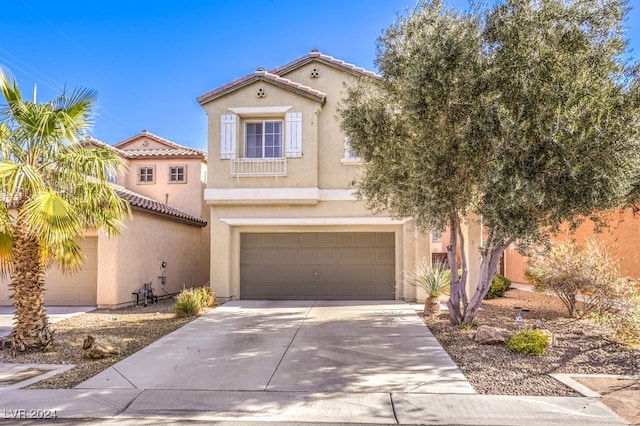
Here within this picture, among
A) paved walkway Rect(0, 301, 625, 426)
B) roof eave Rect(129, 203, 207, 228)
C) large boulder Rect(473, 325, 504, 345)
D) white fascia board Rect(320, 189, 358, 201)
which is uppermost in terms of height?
white fascia board Rect(320, 189, 358, 201)

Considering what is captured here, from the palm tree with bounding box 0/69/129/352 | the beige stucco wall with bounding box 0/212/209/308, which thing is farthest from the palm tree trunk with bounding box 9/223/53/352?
the beige stucco wall with bounding box 0/212/209/308

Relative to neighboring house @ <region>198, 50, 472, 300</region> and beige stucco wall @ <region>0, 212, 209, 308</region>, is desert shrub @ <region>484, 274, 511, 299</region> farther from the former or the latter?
beige stucco wall @ <region>0, 212, 209, 308</region>

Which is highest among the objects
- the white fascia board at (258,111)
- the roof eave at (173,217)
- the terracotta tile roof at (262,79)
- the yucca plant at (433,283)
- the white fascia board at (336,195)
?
the terracotta tile roof at (262,79)

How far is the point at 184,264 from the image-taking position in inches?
717

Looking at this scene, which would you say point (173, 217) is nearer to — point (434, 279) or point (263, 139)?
point (263, 139)

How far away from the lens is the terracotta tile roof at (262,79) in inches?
575

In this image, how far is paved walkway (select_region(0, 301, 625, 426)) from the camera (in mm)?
5652

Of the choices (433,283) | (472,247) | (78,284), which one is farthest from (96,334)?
(472,247)

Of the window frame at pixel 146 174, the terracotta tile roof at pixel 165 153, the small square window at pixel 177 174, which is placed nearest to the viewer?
the terracotta tile roof at pixel 165 153

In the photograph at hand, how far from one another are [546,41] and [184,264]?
48.2ft

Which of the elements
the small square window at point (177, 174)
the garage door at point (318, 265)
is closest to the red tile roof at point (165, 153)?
the small square window at point (177, 174)

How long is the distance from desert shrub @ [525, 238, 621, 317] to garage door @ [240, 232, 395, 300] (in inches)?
186

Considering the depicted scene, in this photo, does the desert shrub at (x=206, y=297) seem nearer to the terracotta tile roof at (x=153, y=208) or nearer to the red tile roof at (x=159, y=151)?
the terracotta tile roof at (x=153, y=208)

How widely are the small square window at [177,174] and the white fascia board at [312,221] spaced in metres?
6.10
